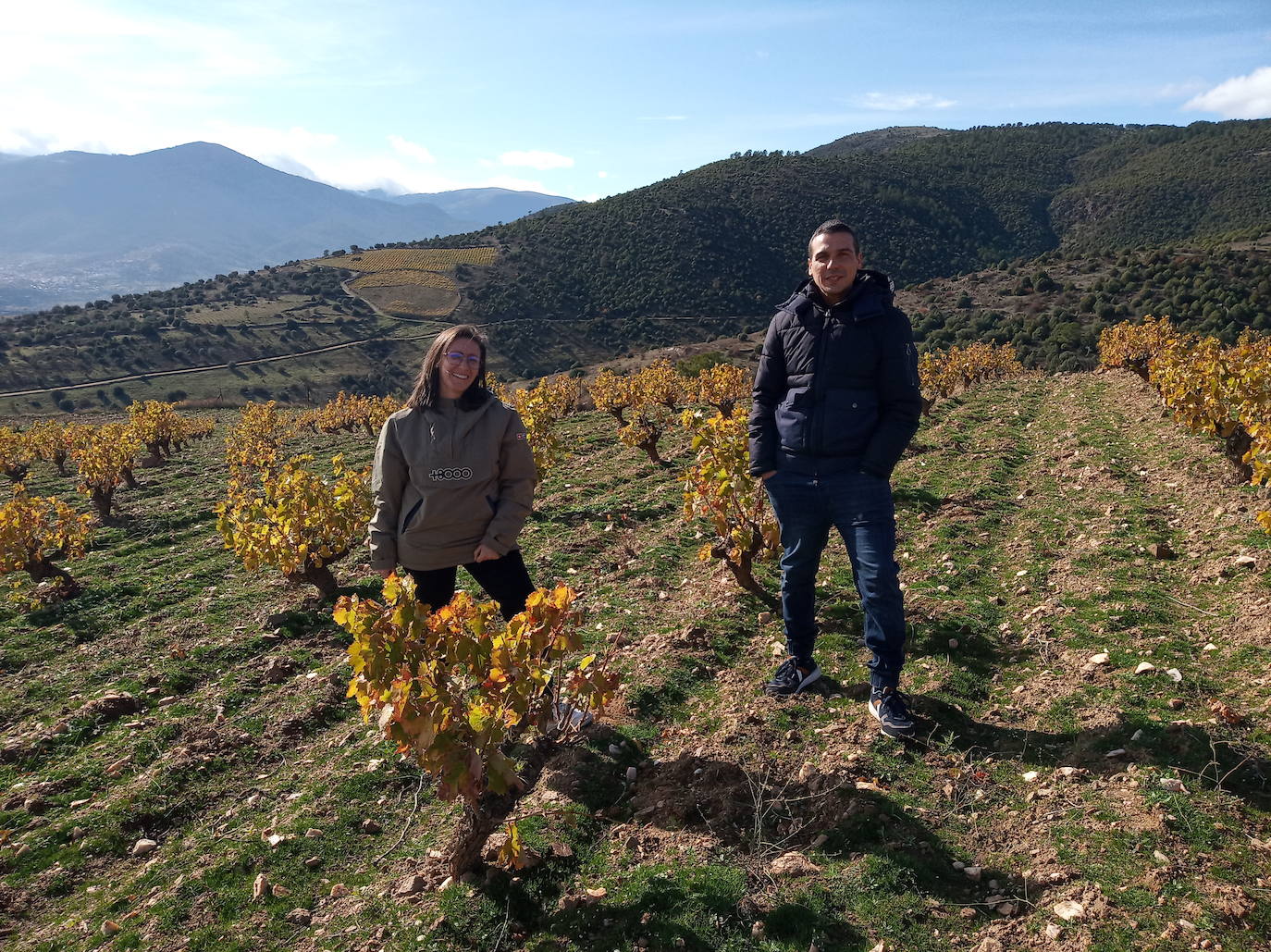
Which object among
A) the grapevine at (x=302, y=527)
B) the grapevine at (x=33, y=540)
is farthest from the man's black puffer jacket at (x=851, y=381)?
the grapevine at (x=33, y=540)

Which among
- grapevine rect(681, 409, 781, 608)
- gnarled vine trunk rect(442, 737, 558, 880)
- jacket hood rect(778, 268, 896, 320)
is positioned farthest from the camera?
grapevine rect(681, 409, 781, 608)

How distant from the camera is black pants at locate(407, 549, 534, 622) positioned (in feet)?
14.2

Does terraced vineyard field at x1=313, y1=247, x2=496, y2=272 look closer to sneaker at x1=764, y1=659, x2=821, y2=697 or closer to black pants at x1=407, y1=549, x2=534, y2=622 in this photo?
black pants at x1=407, y1=549, x2=534, y2=622

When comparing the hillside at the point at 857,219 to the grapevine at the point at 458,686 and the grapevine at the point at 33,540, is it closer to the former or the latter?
the grapevine at the point at 33,540

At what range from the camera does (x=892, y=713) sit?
13.7 feet

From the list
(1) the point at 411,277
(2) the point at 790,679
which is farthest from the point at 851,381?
(1) the point at 411,277

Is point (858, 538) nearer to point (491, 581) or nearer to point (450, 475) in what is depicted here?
point (491, 581)

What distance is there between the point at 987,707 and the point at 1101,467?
303 inches

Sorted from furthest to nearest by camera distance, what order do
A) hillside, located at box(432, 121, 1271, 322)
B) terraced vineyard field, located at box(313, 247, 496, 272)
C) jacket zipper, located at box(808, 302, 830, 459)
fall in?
terraced vineyard field, located at box(313, 247, 496, 272)
hillside, located at box(432, 121, 1271, 322)
jacket zipper, located at box(808, 302, 830, 459)

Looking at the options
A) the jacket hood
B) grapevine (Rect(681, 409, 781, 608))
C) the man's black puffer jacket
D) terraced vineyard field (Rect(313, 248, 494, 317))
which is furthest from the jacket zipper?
terraced vineyard field (Rect(313, 248, 494, 317))

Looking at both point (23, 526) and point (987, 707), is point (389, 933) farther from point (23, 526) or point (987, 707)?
point (23, 526)

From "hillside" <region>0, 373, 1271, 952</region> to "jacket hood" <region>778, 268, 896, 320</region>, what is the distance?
2.60 meters

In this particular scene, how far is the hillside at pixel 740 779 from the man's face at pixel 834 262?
9.06ft

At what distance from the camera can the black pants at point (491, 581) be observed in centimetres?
432
